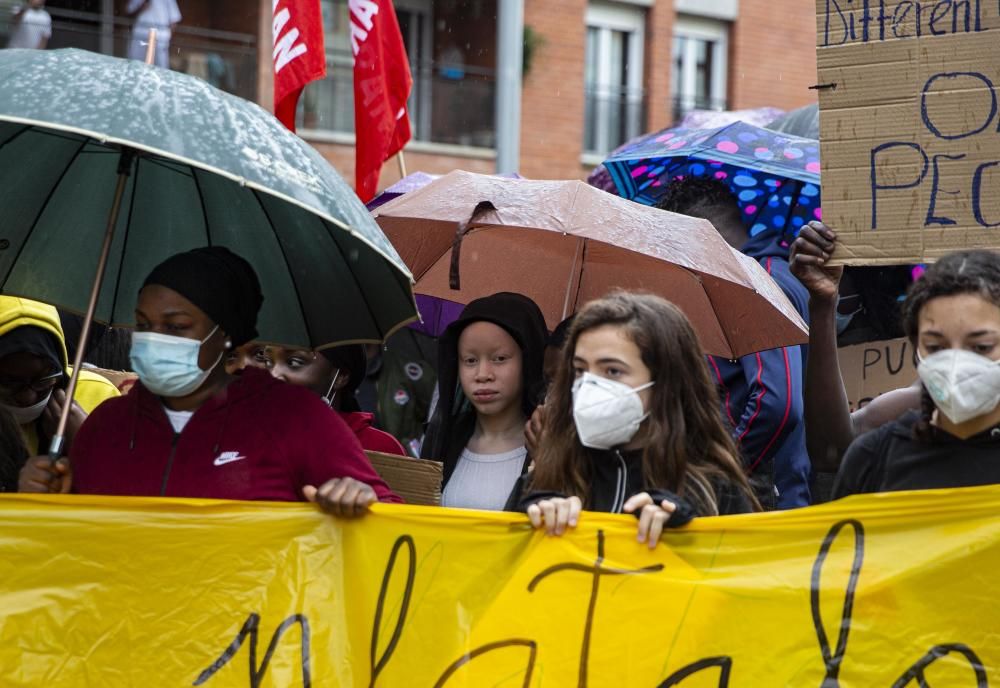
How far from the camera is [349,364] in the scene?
5.22 metres

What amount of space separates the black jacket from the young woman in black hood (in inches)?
31.4

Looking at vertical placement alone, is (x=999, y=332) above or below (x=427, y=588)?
above

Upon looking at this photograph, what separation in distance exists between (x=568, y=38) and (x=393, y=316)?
662 inches

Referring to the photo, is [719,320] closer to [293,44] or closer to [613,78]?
[293,44]

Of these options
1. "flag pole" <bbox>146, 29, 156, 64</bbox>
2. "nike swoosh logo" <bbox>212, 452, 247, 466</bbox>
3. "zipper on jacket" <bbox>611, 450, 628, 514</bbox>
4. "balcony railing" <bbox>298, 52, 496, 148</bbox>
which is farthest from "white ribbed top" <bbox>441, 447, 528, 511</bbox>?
"balcony railing" <bbox>298, 52, 496, 148</bbox>

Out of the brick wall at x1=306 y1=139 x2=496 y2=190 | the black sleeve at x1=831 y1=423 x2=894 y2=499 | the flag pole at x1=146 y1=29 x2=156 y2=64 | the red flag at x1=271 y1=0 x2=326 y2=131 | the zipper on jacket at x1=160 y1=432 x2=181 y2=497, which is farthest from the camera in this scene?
the brick wall at x1=306 y1=139 x2=496 y2=190

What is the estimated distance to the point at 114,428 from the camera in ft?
12.6

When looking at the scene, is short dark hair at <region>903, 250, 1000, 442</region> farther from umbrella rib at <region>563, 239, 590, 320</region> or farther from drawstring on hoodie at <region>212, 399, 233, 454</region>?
umbrella rib at <region>563, 239, 590, 320</region>

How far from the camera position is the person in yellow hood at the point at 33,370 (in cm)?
461

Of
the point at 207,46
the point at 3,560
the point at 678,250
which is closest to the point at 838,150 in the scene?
the point at 678,250

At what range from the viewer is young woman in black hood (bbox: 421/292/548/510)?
465 centimetres

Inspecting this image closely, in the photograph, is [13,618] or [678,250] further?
[678,250]

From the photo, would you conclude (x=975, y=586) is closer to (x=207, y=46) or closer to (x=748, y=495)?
(x=748, y=495)

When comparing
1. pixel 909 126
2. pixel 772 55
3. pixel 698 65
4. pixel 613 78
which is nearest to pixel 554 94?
pixel 613 78
